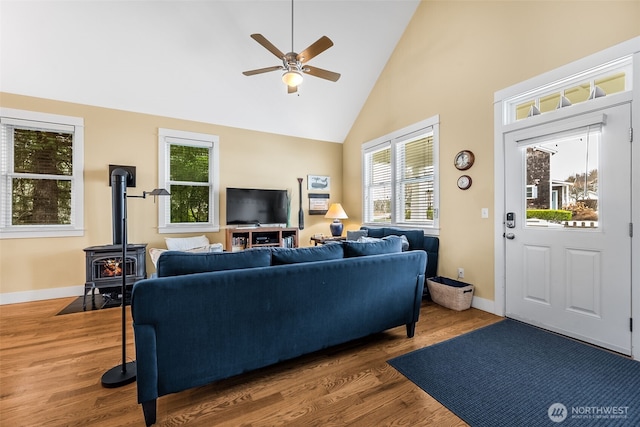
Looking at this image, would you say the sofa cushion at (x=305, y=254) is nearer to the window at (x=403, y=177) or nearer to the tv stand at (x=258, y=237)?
the window at (x=403, y=177)

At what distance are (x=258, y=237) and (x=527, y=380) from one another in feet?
12.5

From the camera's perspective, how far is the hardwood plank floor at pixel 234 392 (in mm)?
1497

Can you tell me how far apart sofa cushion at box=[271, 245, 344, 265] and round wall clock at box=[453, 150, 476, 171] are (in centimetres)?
212

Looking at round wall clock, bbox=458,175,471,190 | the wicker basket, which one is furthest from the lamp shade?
round wall clock, bbox=458,175,471,190

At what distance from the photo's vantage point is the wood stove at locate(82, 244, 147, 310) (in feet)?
11.1

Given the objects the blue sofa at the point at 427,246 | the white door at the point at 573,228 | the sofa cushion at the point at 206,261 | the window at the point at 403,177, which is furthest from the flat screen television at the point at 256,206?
the white door at the point at 573,228

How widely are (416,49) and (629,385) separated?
4.22 metres

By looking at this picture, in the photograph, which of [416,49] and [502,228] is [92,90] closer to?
[416,49]

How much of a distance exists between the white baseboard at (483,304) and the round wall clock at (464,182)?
4.38ft

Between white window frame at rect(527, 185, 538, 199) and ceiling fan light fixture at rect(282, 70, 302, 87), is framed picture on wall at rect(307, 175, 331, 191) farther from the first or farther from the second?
white window frame at rect(527, 185, 538, 199)

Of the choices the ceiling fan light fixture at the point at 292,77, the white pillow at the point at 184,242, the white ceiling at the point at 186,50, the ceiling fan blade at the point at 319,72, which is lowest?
the white pillow at the point at 184,242

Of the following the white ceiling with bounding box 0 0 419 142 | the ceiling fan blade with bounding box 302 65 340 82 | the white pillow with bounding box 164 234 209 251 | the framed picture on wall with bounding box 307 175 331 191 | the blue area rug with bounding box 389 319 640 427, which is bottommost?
the blue area rug with bounding box 389 319 640 427

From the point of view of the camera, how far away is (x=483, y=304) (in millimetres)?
3109

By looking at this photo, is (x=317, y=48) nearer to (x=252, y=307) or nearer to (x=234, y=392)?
(x=252, y=307)
